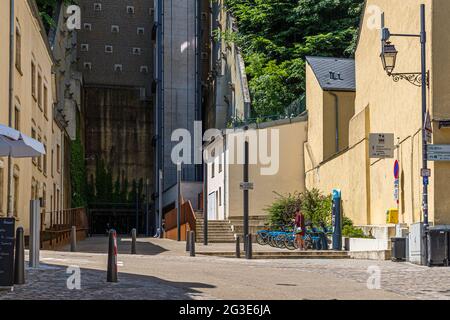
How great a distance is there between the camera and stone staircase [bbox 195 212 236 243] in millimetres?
37625

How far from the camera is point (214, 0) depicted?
2589 inches

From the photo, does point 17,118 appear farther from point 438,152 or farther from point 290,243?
point 438,152

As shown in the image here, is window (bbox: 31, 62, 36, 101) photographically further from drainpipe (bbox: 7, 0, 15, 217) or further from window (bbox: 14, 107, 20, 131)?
drainpipe (bbox: 7, 0, 15, 217)

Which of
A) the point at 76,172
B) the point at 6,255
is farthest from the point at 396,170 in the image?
the point at 76,172

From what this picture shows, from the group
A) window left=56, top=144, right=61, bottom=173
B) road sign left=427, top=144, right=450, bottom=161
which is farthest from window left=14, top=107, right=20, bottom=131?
window left=56, top=144, right=61, bottom=173

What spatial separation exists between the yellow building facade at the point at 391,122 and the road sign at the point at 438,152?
1.29m

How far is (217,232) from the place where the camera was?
38938 millimetres

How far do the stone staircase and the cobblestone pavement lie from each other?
18.3 m

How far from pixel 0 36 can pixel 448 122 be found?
44.1 feet

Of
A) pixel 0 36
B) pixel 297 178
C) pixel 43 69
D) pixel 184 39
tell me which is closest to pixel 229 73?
pixel 184 39

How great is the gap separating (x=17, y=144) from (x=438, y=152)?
1163 cm

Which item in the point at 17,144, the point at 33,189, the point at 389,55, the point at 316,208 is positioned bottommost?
the point at 316,208

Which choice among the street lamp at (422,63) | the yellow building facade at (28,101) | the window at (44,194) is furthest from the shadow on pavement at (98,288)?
the window at (44,194)
